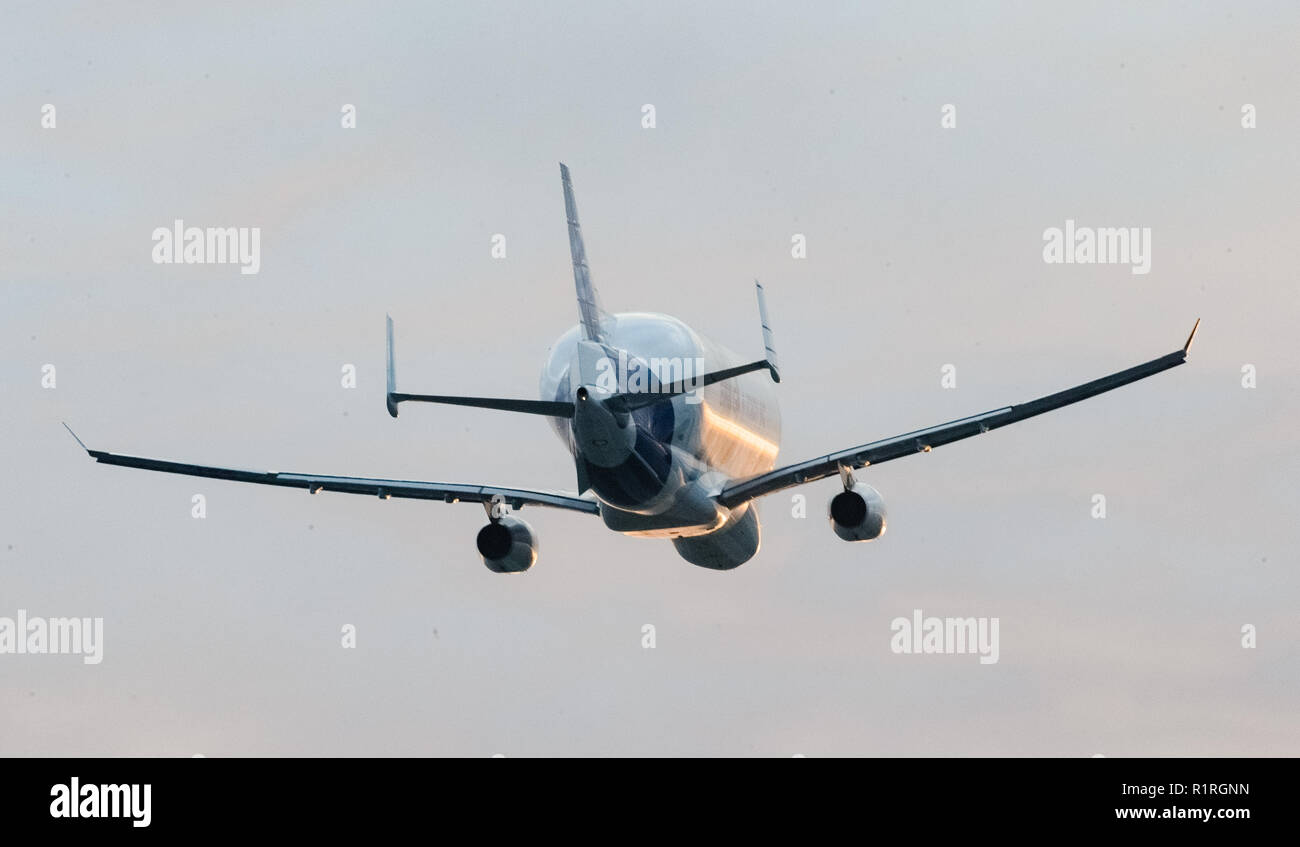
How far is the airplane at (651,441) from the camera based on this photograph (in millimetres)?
60875

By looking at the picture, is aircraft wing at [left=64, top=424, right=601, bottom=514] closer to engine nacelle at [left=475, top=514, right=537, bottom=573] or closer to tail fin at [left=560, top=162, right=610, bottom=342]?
engine nacelle at [left=475, top=514, right=537, bottom=573]

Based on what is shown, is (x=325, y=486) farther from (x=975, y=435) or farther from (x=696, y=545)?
(x=975, y=435)

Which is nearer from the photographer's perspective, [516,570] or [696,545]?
[516,570]

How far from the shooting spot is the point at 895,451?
2576 inches

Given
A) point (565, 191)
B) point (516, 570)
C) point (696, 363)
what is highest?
point (565, 191)

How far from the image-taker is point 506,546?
6875cm

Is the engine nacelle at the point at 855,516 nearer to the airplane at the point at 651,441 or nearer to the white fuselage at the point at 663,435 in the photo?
the airplane at the point at 651,441

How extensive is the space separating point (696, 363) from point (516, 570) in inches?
348

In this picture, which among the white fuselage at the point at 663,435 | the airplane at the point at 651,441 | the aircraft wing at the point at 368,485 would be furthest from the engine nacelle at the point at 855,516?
the aircraft wing at the point at 368,485

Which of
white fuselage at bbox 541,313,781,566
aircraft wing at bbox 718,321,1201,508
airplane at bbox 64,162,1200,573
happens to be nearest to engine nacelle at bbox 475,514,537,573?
airplane at bbox 64,162,1200,573

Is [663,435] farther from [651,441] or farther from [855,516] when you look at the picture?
[855,516]

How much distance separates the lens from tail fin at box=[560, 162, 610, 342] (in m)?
64.0

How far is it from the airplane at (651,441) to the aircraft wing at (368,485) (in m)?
0.04
